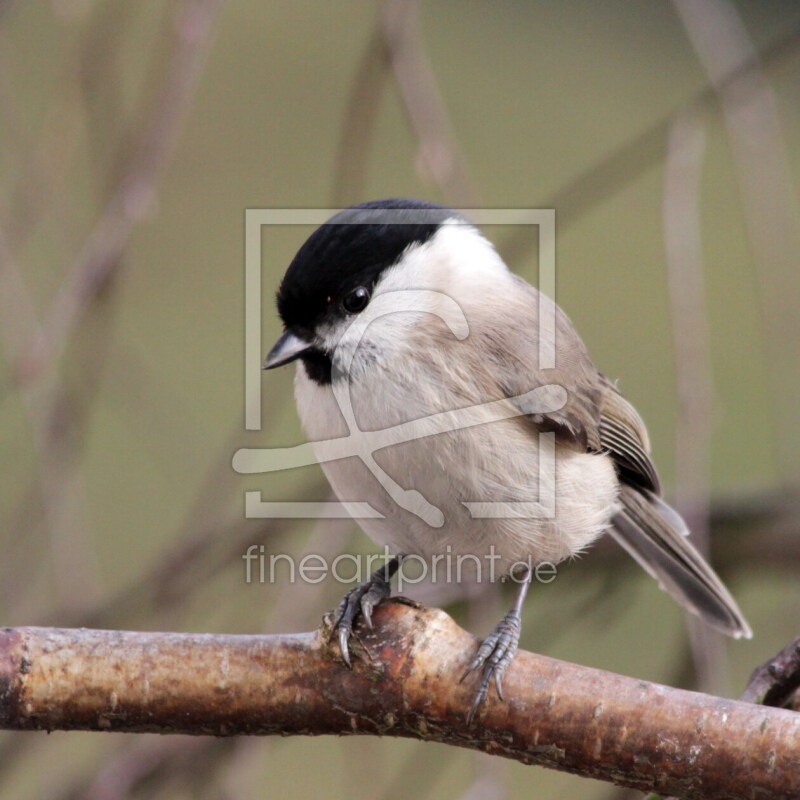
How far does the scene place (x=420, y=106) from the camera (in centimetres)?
201

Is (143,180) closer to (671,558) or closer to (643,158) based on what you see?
(643,158)

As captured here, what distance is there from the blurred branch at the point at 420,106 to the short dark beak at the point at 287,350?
16.2 inches

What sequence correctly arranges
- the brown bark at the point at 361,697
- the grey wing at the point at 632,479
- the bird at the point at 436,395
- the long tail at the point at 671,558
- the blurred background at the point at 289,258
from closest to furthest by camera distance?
the brown bark at the point at 361,697 → the bird at the point at 436,395 → the grey wing at the point at 632,479 → the blurred background at the point at 289,258 → the long tail at the point at 671,558

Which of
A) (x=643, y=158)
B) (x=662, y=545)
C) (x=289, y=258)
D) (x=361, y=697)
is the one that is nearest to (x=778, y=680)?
(x=361, y=697)

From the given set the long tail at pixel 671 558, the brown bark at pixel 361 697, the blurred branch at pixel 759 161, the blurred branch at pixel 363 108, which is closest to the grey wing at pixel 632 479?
the long tail at pixel 671 558

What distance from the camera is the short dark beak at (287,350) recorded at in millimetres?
1690

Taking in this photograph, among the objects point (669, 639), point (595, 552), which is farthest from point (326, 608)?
point (669, 639)

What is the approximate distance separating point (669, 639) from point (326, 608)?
6.01ft

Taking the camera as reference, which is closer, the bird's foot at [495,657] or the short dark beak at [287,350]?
the bird's foot at [495,657]

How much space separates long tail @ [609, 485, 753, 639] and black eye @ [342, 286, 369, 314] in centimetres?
74

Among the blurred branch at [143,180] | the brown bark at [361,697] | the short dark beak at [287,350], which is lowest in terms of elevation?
the brown bark at [361,697]

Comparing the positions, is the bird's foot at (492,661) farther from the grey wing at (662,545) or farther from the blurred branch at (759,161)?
the blurred branch at (759,161)

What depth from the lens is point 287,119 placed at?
14.8ft

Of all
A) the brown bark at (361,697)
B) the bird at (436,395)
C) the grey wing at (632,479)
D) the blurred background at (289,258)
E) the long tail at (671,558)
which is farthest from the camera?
the long tail at (671,558)
